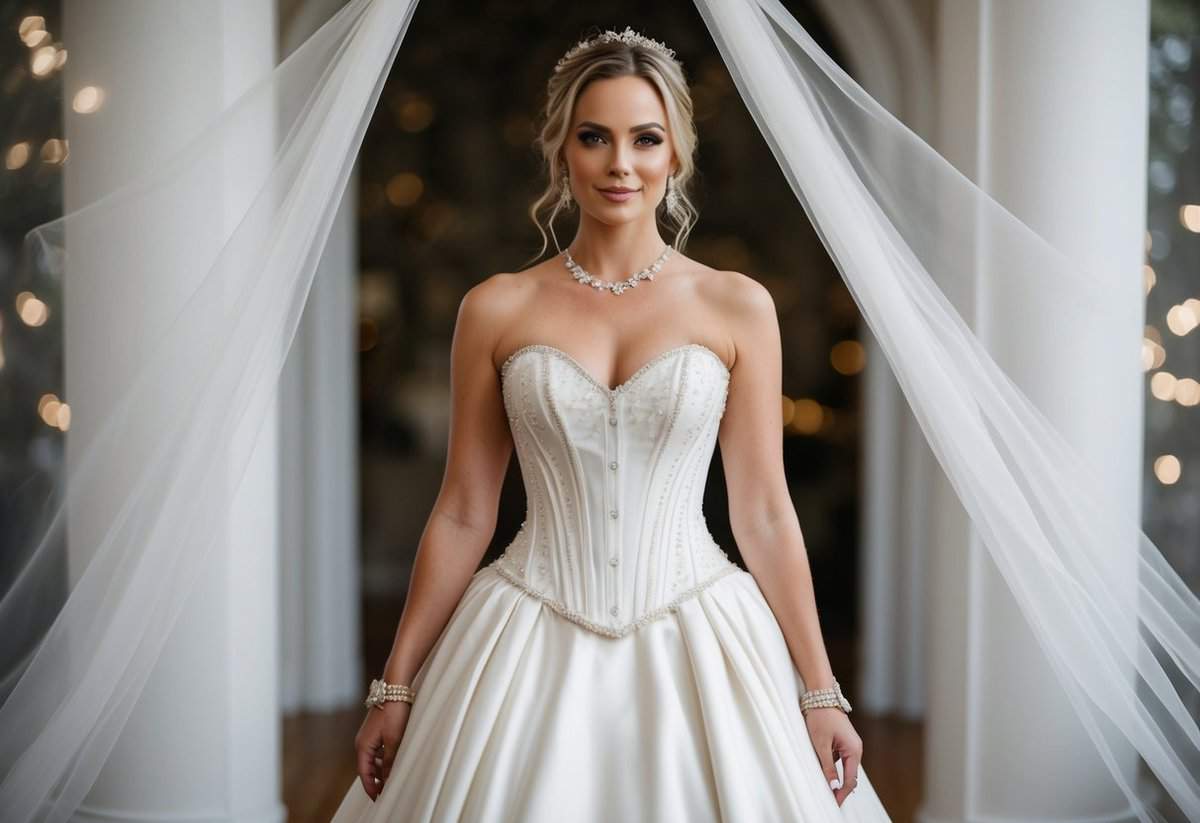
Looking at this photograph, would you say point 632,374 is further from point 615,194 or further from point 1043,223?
point 1043,223

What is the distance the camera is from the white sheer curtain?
180cm

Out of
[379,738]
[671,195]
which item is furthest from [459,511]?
[671,195]

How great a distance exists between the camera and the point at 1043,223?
9.98ft

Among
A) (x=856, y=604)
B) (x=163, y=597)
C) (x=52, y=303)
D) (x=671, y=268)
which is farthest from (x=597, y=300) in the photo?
(x=856, y=604)

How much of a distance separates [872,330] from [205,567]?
1.56 meters

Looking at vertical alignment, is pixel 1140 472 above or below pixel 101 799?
above

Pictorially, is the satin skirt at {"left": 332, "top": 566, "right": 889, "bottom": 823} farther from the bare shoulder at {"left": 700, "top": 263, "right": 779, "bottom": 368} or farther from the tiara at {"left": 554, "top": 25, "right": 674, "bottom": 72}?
the tiara at {"left": 554, "top": 25, "right": 674, "bottom": 72}

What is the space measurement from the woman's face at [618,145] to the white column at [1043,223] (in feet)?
4.27

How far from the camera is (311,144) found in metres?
1.82

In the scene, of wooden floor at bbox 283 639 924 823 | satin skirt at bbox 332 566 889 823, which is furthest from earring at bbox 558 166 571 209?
wooden floor at bbox 283 639 924 823

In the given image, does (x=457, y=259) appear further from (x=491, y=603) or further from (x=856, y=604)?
(x=491, y=603)

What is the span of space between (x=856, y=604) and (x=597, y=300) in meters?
5.88

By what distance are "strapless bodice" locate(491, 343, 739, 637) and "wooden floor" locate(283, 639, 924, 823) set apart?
7.30 ft

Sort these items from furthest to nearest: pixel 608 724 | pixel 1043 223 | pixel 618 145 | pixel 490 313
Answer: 1. pixel 1043 223
2. pixel 490 313
3. pixel 618 145
4. pixel 608 724
